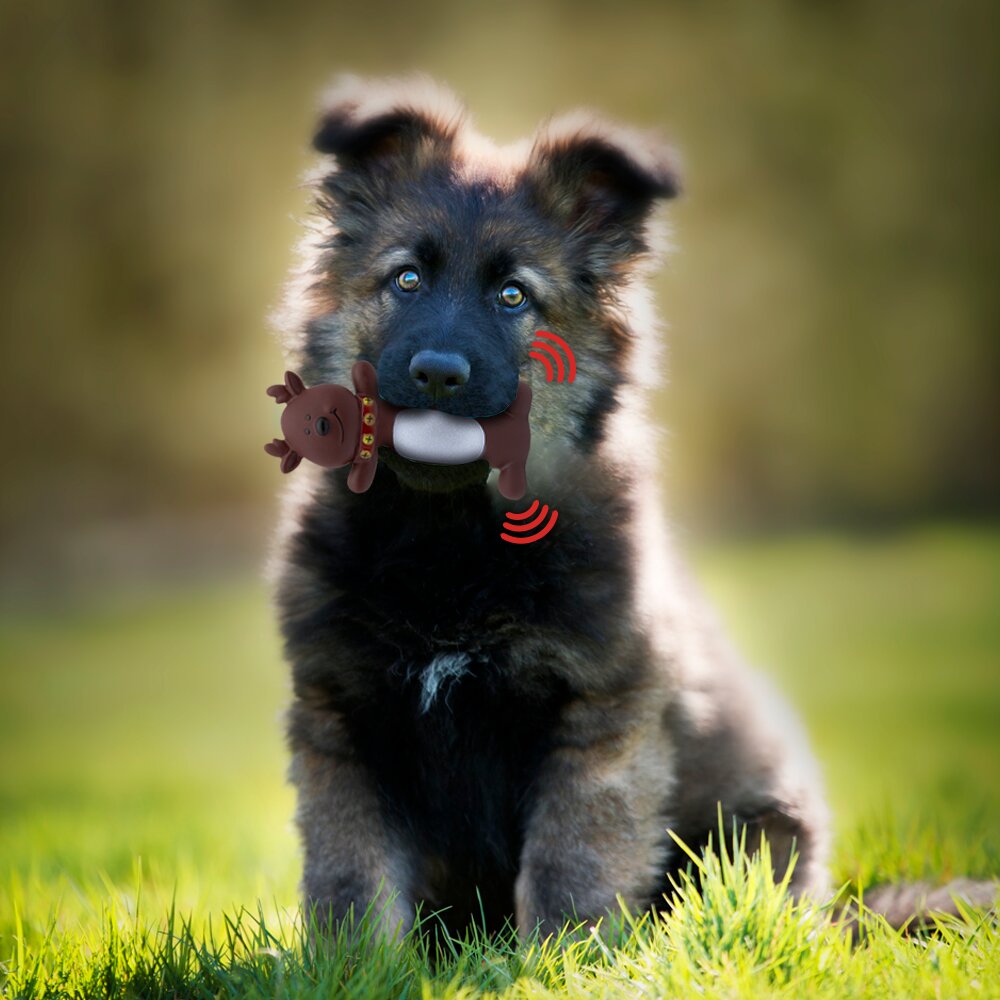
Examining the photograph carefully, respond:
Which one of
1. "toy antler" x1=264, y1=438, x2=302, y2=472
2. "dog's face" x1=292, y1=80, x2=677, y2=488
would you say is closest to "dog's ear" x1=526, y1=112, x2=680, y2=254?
"dog's face" x1=292, y1=80, x2=677, y2=488

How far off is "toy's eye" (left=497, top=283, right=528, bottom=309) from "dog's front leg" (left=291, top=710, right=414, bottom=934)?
1.21 m

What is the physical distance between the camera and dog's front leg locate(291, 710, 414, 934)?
10.3 feet

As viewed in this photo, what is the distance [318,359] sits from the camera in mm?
3432

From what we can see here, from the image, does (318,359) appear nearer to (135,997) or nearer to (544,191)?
(544,191)

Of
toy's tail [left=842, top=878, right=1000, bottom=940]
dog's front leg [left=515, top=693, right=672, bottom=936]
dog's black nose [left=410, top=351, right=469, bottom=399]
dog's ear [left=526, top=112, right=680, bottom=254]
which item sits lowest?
toy's tail [left=842, top=878, right=1000, bottom=940]

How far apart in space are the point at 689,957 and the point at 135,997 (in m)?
1.27

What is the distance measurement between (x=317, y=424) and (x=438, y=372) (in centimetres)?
32

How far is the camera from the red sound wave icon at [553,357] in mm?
3305

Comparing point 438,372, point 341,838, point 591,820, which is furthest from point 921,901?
point 438,372

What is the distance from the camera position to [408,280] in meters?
3.31

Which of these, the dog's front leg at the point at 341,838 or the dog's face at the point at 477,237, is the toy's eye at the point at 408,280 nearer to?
the dog's face at the point at 477,237

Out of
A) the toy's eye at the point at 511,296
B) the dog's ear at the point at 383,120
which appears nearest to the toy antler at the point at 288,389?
the toy's eye at the point at 511,296

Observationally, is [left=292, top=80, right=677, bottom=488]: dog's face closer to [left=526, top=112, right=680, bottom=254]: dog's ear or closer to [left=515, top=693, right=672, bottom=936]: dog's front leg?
[left=526, top=112, right=680, bottom=254]: dog's ear

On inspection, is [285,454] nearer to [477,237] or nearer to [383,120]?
[477,237]
